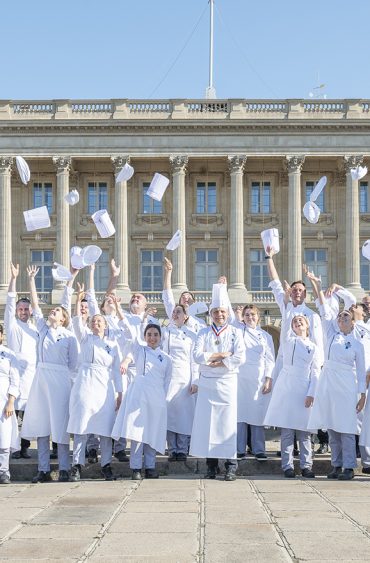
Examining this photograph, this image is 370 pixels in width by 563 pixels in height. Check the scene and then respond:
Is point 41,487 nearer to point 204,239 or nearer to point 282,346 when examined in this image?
point 282,346

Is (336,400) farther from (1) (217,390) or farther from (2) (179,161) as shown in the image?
(2) (179,161)

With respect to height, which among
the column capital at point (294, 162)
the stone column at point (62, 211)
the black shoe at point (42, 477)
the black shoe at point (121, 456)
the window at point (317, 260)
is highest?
the column capital at point (294, 162)

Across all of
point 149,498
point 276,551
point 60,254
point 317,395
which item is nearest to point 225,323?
point 317,395

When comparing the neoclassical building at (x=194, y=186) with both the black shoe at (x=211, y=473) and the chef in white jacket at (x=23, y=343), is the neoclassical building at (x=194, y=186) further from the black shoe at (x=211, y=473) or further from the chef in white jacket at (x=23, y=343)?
the black shoe at (x=211, y=473)

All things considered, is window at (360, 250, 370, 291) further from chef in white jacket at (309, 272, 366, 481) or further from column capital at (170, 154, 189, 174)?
chef in white jacket at (309, 272, 366, 481)

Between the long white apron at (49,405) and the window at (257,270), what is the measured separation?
39.5 metres

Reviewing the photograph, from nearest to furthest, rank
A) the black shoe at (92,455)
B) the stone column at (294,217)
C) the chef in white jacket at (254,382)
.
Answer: the black shoe at (92,455), the chef in white jacket at (254,382), the stone column at (294,217)

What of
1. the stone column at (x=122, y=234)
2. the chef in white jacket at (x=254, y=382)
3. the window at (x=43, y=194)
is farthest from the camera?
the window at (x=43, y=194)

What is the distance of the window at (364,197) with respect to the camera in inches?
2104

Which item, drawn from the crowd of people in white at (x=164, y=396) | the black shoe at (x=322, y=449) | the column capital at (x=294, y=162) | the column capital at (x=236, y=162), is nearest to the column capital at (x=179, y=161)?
the column capital at (x=236, y=162)

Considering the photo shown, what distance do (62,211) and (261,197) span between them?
10.3m

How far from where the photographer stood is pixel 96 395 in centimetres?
1391

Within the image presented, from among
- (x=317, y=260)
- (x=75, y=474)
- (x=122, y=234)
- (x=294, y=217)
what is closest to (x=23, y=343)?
(x=75, y=474)

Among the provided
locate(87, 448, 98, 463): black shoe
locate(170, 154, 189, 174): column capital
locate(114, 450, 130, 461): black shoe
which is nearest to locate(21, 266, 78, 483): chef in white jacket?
locate(87, 448, 98, 463): black shoe
